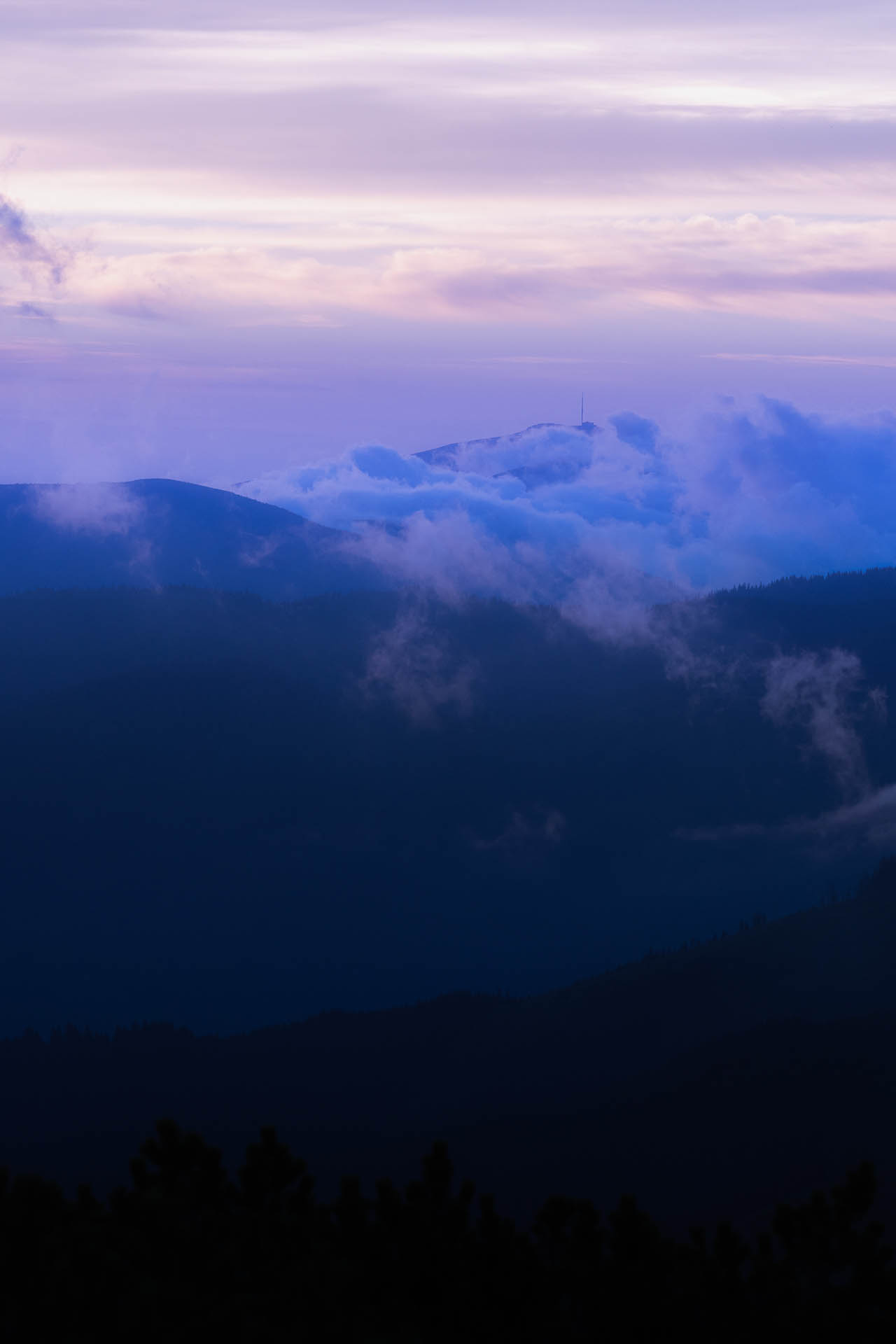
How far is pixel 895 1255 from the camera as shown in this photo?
42281 mm

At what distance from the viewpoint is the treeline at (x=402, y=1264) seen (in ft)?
98.1

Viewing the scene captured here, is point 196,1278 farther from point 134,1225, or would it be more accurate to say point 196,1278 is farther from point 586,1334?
point 586,1334

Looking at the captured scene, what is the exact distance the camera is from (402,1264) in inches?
1561

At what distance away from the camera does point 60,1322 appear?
28.5 meters

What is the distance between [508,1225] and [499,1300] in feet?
8.33

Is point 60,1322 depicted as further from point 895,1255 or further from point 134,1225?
point 895,1255

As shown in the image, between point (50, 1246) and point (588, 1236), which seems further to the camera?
point (588, 1236)

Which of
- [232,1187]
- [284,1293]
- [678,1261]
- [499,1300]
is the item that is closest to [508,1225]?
[499,1300]

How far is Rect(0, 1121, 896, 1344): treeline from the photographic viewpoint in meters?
29.9

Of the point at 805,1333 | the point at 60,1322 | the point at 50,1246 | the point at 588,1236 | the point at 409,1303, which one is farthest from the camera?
the point at 588,1236

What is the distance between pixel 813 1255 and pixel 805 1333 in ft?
13.1

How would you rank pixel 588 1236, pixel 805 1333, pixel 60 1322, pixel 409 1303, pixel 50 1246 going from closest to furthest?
pixel 60 1322 → pixel 50 1246 → pixel 805 1333 → pixel 409 1303 → pixel 588 1236

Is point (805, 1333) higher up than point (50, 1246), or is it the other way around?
point (50, 1246)

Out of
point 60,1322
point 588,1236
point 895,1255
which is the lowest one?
point 895,1255
